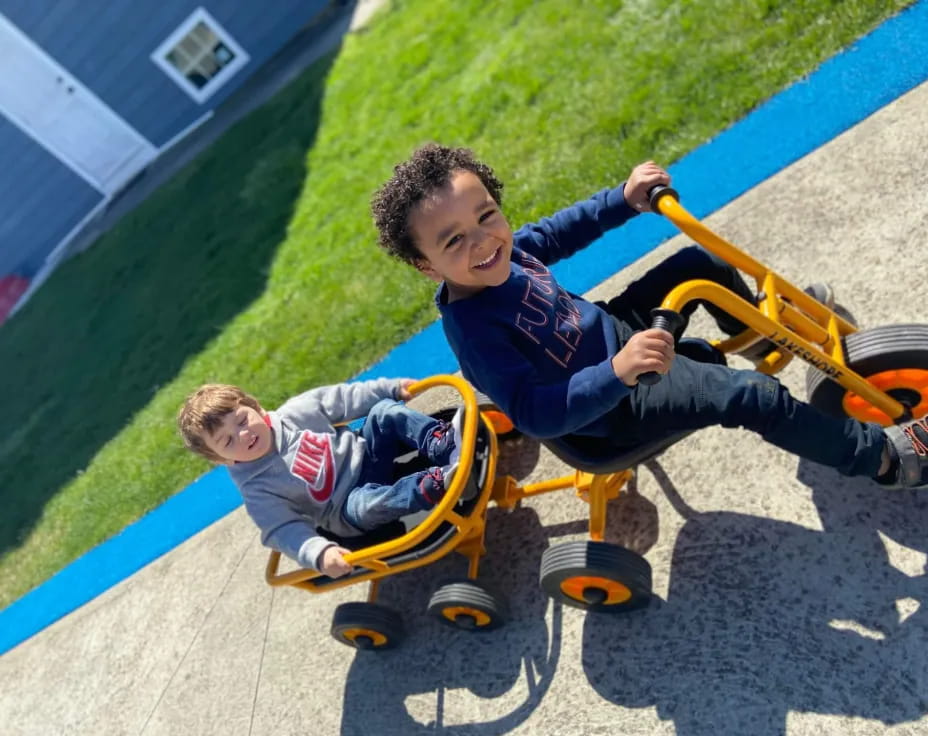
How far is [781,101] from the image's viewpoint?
409 cm

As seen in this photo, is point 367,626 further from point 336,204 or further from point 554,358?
point 336,204

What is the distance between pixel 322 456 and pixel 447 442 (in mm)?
532

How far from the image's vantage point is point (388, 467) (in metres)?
2.96

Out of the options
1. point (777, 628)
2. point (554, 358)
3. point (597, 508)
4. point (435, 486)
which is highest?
point (554, 358)

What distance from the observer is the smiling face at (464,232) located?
2020mm

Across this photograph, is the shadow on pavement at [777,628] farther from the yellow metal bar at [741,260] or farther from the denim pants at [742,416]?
the yellow metal bar at [741,260]

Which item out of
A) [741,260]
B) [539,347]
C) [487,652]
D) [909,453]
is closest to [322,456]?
[487,652]

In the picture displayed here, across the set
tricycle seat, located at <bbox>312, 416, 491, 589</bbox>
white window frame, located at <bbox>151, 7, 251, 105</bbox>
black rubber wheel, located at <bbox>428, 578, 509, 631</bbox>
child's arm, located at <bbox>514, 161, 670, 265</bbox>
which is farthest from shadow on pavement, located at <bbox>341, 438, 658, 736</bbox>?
white window frame, located at <bbox>151, 7, 251, 105</bbox>

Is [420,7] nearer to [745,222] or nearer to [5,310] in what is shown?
[745,222]

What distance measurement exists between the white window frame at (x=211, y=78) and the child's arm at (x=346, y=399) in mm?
10383

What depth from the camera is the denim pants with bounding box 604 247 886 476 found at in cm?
209

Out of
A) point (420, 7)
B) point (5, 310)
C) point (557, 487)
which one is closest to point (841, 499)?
point (557, 487)

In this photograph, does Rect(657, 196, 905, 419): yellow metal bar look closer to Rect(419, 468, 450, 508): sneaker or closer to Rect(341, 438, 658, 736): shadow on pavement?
Rect(341, 438, 658, 736): shadow on pavement

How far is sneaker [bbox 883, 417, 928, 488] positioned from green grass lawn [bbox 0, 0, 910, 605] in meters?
2.57
